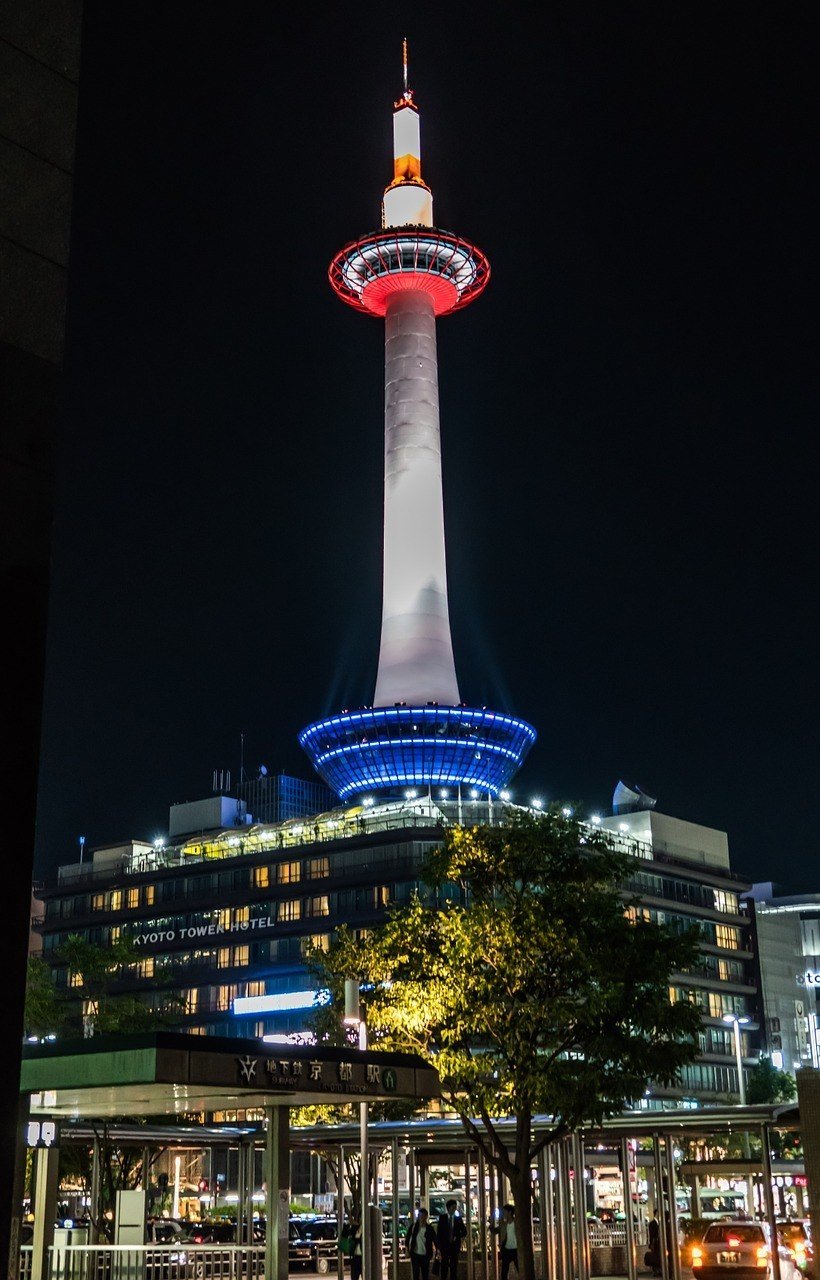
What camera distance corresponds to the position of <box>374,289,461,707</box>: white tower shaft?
145125mm

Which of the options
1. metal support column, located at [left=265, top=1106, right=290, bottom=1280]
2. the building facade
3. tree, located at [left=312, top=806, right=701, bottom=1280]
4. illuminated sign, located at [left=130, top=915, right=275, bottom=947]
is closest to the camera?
metal support column, located at [left=265, top=1106, right=290, bottom=1280]

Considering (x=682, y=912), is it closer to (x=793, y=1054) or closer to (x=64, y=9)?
(x=793, y=1054)

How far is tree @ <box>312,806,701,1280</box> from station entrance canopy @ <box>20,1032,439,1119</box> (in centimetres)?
593

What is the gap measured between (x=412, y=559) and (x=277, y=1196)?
402 ft

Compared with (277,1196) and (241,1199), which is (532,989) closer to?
(277,1196)

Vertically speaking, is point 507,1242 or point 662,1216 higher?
A: point 662,1216

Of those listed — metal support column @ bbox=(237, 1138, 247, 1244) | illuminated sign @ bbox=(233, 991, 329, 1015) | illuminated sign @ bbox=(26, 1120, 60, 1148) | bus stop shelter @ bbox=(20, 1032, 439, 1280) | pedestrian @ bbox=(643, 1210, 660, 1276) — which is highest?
illuminated sign @ bbox=(233, 991, 329, 1015)

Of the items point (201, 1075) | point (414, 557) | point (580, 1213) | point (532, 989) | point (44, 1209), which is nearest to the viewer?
point (201, 1075)

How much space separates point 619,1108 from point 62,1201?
48.3 m

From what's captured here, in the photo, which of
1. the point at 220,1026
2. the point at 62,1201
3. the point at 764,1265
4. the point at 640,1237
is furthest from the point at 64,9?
the point at 220,1026

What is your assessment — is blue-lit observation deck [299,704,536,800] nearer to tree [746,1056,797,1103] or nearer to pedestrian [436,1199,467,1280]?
tree [746,1056,797,1103]

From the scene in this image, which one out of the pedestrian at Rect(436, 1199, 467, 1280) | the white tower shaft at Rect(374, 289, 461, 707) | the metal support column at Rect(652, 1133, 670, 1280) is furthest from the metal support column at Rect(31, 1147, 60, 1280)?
the white tower shaft at Rect(374, 289, 461, 707)

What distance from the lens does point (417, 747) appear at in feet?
486

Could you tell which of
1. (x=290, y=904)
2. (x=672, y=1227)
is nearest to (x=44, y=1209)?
(x=672, y=1227)
